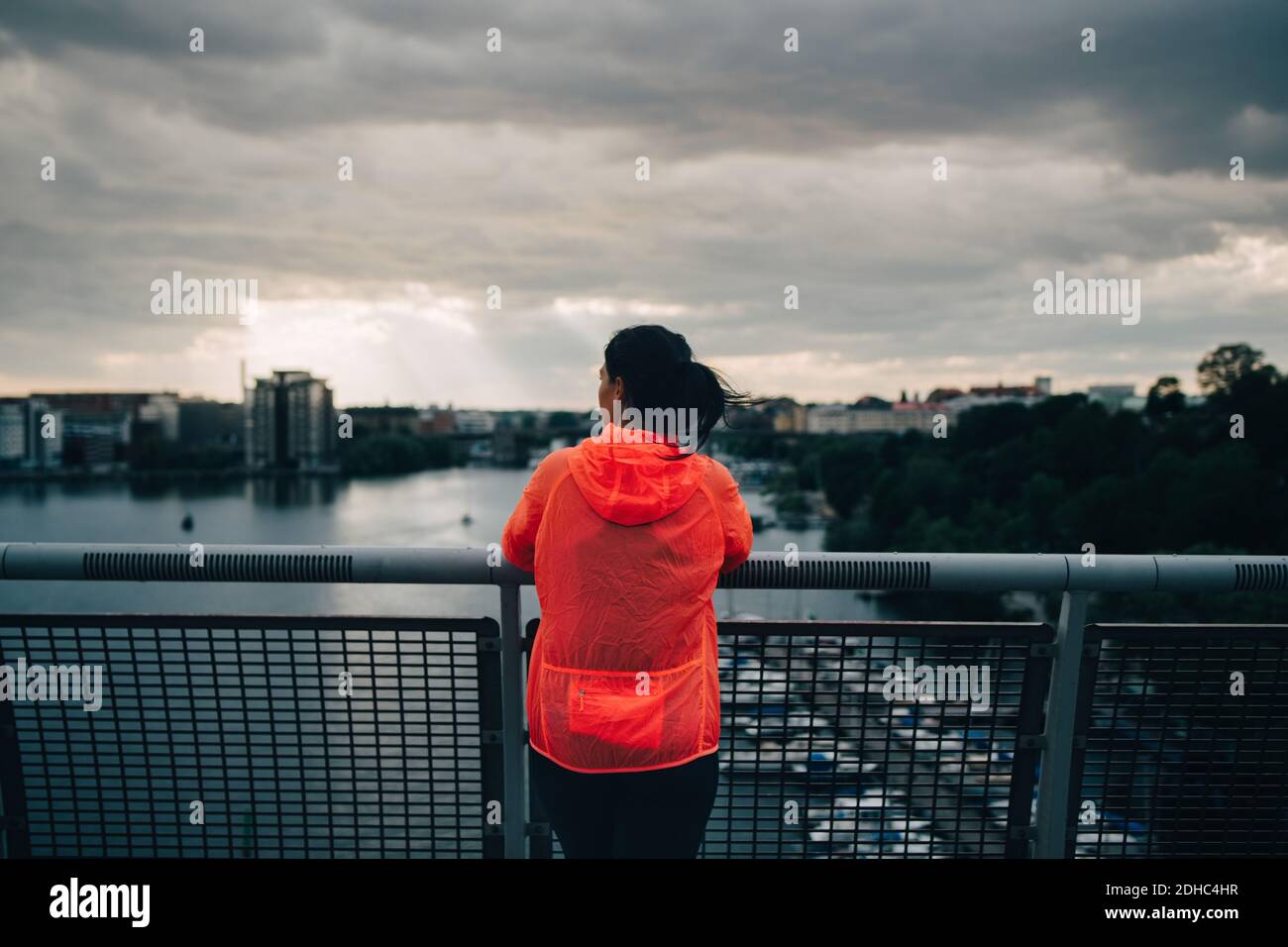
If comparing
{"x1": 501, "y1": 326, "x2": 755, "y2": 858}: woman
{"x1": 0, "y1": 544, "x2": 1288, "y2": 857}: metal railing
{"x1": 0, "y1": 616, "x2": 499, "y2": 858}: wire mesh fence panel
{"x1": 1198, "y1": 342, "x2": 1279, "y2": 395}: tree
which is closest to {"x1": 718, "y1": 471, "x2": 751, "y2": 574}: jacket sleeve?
{"x1": 501, "y1": 326, "x2": 755, "y2": 858}: woman

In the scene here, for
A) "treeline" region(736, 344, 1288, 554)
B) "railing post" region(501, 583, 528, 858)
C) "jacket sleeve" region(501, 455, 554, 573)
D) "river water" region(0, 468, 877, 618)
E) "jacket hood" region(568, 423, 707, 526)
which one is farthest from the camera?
"treeline" region(736, 344, 1288, 554)

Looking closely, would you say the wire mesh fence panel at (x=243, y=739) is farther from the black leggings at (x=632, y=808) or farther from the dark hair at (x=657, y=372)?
the dark hair at (x=657, y=372)

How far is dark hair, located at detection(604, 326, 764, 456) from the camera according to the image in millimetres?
1708

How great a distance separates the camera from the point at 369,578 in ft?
7.27

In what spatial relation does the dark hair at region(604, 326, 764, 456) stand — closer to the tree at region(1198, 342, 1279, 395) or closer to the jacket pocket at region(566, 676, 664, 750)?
the jacket pocket at region(566, 676, 664, 750)

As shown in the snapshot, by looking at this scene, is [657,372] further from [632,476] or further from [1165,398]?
[1165,398]

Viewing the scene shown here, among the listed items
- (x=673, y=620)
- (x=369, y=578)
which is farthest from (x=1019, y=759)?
(x=369, y=578)

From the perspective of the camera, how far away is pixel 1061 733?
236 centimetres

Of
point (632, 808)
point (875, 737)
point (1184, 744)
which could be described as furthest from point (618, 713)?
point (1184, 744)

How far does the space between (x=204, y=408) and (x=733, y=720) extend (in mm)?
94520

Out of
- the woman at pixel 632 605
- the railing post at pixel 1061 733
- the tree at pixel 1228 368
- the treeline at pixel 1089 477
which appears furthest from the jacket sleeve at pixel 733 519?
the tree at pixel 1228 368

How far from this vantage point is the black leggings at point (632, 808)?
1.69m

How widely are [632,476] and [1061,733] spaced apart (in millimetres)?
1423

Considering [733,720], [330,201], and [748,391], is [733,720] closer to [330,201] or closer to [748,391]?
[748,391]
